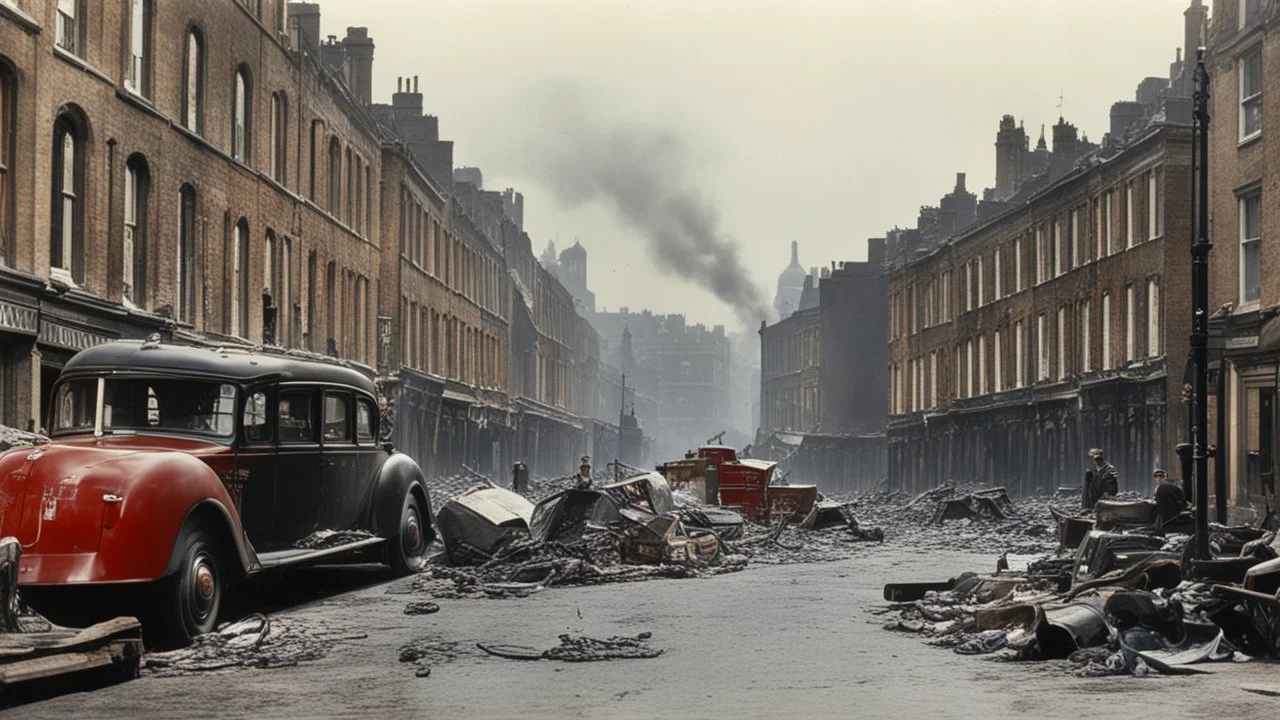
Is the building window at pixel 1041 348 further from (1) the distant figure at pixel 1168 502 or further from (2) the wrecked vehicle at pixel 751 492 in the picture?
(1) the distant figure at pixel 1168 502

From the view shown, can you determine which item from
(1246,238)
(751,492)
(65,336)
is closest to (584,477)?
(751,492)

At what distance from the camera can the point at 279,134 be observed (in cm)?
3309

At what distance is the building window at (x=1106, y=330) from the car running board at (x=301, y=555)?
27.4 m

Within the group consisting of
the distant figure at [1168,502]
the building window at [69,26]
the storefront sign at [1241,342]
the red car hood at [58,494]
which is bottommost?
the distant figure at [1168,502]

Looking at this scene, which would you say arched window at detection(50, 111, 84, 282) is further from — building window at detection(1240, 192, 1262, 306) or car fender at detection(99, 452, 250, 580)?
building window at detection(1240, 192, 1262, 306)

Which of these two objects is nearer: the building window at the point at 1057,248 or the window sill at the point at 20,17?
the window sill at the point at 20,17

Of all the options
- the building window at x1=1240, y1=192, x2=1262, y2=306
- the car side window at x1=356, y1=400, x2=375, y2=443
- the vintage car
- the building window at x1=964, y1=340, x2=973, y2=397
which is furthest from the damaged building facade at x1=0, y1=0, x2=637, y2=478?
the building window at x1=1240, y1=192, x2=1262, y2=306

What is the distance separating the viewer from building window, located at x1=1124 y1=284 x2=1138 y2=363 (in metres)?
37.3

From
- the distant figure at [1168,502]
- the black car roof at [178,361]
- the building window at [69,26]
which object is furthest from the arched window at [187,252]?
the distant figure at [1168,502]

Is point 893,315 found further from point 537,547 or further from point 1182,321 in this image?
point 537,547

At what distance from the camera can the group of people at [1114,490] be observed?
20016 millimetres

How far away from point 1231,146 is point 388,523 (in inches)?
804

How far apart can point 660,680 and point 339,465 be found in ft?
21.3

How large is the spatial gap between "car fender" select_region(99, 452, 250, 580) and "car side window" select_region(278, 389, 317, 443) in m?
2.22
